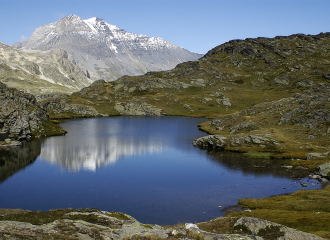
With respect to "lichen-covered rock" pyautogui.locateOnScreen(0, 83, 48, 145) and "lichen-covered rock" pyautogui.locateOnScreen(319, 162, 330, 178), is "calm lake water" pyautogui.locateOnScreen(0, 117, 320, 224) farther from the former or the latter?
"lichen-covered rock" pyautogui.locateOnScreen(0, 83, 48, 145)

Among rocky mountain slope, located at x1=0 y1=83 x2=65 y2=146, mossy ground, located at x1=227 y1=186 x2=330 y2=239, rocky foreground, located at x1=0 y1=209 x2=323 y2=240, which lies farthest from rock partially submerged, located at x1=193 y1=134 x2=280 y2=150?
rocky mountain slope, located at x1=0 y1=83 x2=65 y2=146

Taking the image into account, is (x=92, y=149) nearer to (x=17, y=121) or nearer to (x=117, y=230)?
(x=17, y=121)

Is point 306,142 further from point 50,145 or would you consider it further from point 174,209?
point 50,145

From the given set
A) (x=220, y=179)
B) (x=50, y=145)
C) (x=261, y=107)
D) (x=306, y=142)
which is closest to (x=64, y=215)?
(x=220, y=179)

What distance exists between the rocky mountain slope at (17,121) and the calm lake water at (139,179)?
9080mm

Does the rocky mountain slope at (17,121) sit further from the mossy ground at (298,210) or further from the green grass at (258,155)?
the mossy ground at (298,210)

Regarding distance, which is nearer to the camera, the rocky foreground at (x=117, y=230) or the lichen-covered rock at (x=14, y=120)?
the rocky foreground at (x=117, y=230)

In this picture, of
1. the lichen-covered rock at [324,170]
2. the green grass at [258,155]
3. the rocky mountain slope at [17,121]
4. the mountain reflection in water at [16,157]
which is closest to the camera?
the lichen-covered rock at [324,170]

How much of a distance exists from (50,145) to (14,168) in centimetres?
3259

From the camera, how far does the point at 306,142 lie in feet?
336

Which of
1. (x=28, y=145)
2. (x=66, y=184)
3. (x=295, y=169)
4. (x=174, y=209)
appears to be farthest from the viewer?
(x=28, y=145)

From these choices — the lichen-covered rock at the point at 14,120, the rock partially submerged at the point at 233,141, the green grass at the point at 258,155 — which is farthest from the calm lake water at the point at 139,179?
the lichen-covered rock at the point at 14,120

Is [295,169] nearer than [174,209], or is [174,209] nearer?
[174,209]

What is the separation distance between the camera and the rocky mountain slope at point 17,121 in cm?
11288
